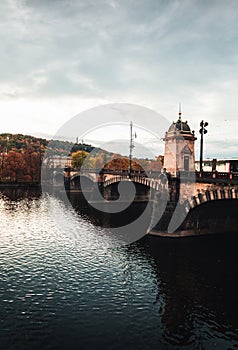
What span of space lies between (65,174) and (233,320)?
96.6 metres

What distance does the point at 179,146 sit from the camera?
44750 mm

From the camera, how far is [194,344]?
17062 mm

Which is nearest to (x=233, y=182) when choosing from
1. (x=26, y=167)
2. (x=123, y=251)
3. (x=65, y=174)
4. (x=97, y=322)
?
(x=123, y=251)

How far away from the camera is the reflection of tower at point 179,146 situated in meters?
44.7

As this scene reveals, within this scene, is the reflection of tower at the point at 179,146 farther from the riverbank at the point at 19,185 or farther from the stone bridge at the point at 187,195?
the riverbank at the point at 19,185

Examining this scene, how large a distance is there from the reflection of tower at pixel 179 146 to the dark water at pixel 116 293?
12.6 metres

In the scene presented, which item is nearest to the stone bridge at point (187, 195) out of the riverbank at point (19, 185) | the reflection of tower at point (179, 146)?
the reflection of tower at point (179, 146)

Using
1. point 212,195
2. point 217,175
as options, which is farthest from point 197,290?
point 217,175

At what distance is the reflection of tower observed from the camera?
44.7 m

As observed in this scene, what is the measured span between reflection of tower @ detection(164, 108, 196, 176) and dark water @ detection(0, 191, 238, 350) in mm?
12606

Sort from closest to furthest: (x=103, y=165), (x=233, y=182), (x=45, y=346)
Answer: (x=45, y=346) < (x=233, y=182) < (x=103, y=165)

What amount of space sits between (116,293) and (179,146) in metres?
27.3

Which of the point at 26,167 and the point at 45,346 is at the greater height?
the point at 26,167

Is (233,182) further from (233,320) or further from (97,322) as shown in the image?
(97,322)
